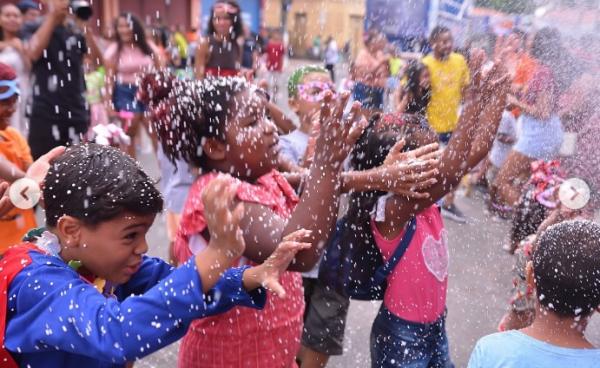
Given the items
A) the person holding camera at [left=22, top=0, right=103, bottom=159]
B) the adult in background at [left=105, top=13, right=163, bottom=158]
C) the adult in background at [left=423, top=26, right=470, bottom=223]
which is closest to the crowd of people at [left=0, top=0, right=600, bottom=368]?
the person holding camera at [left=22, top=0, right=103, bottom=159]

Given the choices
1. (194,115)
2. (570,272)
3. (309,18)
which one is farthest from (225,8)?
(309,18)

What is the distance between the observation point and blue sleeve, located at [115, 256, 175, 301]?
1761 millimetres

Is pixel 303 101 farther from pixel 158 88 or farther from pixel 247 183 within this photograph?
pixel 247 183

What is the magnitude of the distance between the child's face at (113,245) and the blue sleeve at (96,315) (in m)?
0.12

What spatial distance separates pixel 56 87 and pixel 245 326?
3.58m

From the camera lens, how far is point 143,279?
1762 millimetres

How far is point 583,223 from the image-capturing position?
5.82ft

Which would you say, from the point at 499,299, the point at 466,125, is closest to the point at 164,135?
the point at 466,125

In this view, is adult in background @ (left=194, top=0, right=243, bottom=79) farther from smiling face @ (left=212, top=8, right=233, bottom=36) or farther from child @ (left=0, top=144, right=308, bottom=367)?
child @ (left=0, top=144, right=308, bottom=367)

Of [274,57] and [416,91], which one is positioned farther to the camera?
[274,57]

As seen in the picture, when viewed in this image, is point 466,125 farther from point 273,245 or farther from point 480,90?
point 273,245

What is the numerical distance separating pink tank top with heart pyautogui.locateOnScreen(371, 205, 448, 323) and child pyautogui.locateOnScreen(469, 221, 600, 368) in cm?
55

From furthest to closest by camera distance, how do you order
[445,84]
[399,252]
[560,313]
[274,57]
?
1. [274,57]
2. [445,84]
3. [399,252]
4. [560,313]

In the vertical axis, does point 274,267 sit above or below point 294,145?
above
